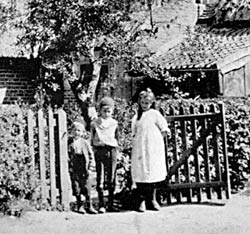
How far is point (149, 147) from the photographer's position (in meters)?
7.70

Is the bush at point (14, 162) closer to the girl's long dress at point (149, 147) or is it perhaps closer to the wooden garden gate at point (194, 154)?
the girl's long dress at point (149, 147)

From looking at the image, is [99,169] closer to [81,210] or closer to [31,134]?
[81,210]

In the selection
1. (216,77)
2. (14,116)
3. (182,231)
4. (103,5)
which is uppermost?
(103,5)

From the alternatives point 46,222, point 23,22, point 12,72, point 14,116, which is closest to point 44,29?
point 23,22

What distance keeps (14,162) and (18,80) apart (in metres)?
6.79

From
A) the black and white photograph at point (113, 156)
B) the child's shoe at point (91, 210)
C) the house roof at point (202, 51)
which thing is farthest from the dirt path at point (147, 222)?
the house roof at point (202, 51)

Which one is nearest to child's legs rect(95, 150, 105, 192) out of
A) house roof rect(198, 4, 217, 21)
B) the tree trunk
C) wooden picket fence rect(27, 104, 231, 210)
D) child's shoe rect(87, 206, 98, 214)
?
child's shoe rect(87, 206, 98, 214)

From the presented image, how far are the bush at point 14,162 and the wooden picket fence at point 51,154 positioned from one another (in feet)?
0.43

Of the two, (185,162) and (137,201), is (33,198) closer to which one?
(137,201)

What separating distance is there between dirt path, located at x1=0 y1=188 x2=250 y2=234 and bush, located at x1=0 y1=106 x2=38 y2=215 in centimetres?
30

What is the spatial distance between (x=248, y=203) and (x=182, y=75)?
7774 millimetres

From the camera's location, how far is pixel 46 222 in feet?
23.3

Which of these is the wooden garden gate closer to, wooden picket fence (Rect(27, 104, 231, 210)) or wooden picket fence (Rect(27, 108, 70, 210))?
wooden picket fence (Rect(27, 104, 231, 210))

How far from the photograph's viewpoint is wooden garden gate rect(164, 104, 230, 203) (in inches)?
323
